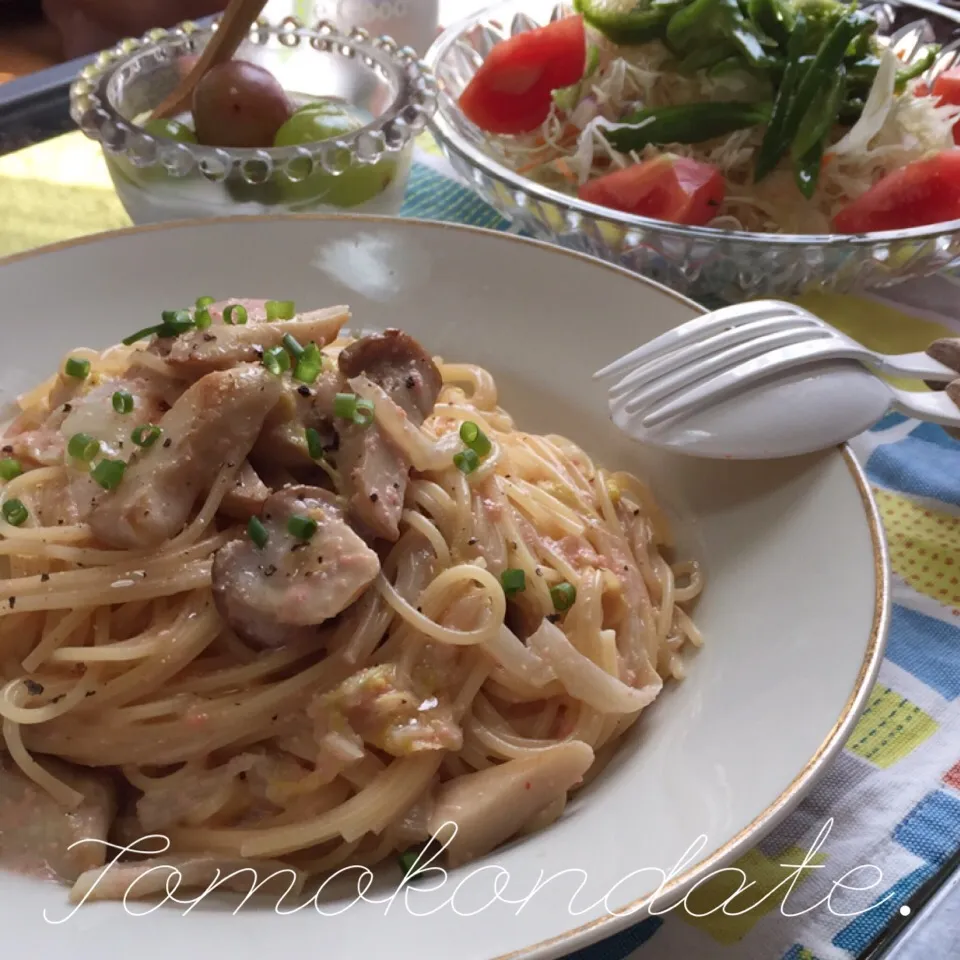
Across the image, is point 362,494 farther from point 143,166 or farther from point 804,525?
point 143,166

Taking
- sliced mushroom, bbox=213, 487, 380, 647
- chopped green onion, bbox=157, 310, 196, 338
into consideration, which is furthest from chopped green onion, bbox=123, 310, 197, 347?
sliced mushroom, bbox=213, 487, 380, 647

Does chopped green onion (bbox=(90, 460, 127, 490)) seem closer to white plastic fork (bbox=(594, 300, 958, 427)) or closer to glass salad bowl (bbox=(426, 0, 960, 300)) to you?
white plastic fork (bbox=(594, 300, 958, 427))

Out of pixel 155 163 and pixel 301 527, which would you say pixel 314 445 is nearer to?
pixel 301 527

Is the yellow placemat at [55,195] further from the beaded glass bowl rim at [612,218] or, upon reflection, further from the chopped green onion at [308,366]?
the chopped green onion at [308,366]

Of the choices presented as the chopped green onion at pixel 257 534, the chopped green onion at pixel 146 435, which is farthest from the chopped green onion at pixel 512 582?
the chopped green onion at pixel 146 435

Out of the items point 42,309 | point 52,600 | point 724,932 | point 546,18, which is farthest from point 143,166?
point 724,932

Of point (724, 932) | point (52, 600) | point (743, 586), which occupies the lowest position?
point (52, 600)

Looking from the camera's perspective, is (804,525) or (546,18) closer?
(804,525)
